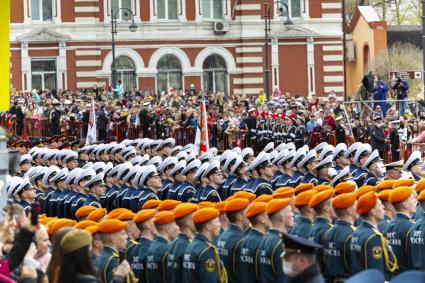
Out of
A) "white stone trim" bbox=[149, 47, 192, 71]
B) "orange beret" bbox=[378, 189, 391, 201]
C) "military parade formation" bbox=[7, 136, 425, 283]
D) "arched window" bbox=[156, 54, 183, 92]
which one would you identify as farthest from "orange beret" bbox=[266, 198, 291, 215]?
"white stone trim" bbox=[149, 47, 192, 71]

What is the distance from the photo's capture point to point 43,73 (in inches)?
2437

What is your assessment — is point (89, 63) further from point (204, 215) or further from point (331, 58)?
point (204, 215)

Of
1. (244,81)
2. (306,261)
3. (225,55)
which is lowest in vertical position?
(306,261)

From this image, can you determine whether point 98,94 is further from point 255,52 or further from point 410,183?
point 410,183

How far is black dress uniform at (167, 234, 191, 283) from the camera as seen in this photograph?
47.6 ft

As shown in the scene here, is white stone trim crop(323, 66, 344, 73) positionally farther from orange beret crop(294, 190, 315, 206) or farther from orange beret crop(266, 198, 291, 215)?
orange beret crop(266, 198, 291, 215)

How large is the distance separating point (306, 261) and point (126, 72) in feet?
170

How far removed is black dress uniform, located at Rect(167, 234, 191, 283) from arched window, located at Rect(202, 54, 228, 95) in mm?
47789

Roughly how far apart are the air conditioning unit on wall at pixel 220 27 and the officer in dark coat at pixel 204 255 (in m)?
49.0

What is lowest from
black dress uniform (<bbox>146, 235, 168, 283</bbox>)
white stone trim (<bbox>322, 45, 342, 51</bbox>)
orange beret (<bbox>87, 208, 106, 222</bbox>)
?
black dress uniform (<bbox>146, 235, 168, 283</bbox>)

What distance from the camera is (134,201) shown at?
23172 millimetres

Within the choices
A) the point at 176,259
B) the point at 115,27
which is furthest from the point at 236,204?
the point at 115,27

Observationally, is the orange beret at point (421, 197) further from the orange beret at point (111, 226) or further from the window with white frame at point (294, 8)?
the window with white frame at point (294, 8)

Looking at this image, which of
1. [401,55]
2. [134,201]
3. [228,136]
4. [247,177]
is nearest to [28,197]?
[134,201]
